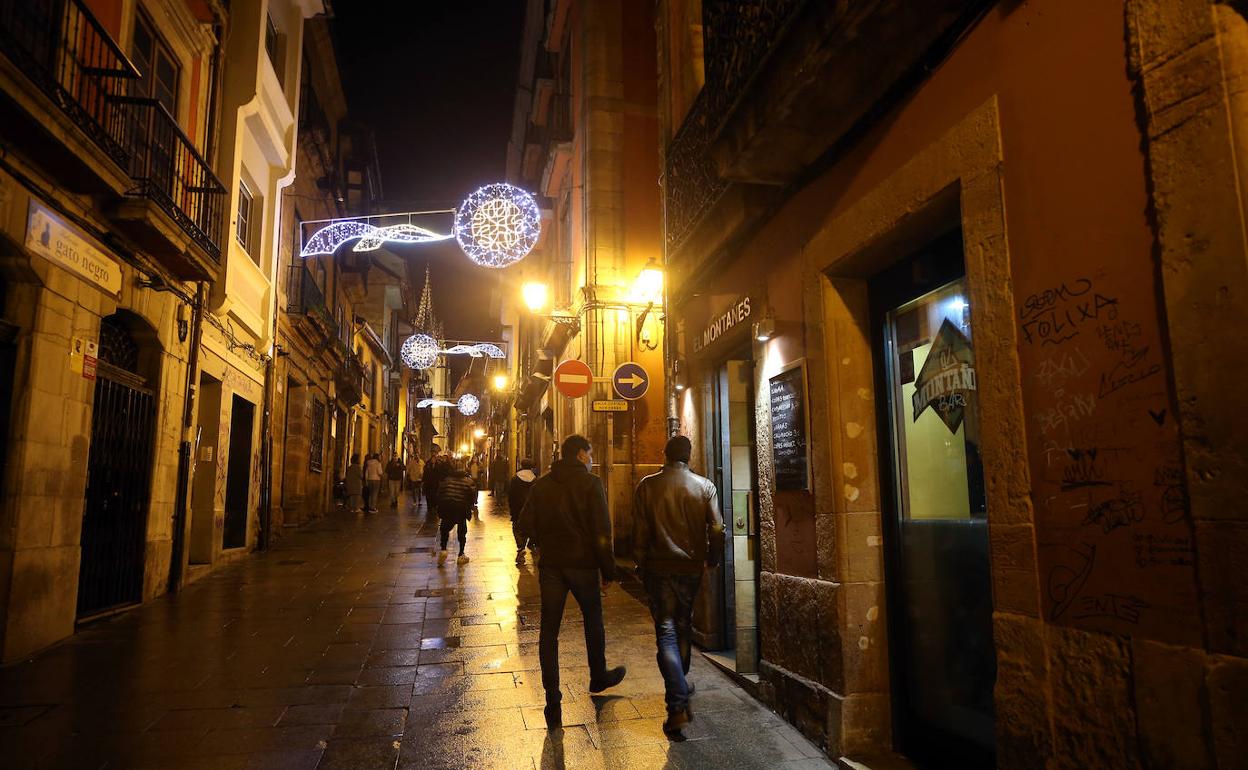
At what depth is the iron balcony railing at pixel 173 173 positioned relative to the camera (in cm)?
770

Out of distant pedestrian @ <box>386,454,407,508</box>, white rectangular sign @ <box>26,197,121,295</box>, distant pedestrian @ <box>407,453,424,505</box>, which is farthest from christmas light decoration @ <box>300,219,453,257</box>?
distant pedestrian @ <box>407,453,424,505</box>

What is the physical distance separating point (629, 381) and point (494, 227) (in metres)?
3.33

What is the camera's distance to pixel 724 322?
666 cm

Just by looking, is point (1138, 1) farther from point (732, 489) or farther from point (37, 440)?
point (37, 440)

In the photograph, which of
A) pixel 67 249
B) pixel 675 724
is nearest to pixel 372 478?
pixel 67 249

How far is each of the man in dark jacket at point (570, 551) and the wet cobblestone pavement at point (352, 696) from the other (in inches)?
14.0

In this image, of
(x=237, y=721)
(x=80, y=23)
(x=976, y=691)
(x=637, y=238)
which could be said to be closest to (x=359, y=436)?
(x=637, y=238)

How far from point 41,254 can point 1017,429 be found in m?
7.34

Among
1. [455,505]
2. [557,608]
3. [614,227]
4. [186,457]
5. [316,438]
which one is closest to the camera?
[557,608]

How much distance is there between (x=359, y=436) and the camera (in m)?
28.6

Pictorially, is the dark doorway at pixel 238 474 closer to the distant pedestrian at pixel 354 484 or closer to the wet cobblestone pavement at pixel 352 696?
the wet cobblestone pavement at pixel 352 696

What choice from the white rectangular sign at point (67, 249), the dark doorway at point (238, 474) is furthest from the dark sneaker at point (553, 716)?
the dark doorway at point (238, 474)

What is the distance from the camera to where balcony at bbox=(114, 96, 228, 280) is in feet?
24.0

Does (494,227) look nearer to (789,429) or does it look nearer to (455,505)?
(455,505)
